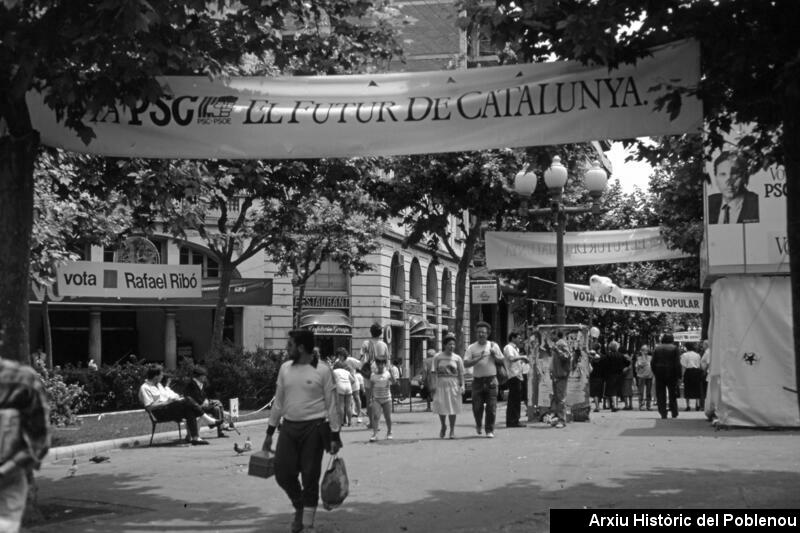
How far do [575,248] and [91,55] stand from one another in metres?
15.6

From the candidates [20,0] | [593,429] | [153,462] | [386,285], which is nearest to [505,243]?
[593,429]

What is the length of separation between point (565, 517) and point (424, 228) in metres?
21.1

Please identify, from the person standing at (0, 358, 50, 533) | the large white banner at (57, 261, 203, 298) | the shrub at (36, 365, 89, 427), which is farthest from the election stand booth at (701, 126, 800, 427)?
the large white banner at (57, 261, 203, 298)

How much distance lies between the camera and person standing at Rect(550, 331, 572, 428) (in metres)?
20.0

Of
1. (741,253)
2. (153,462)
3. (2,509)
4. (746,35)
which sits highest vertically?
(746,35)

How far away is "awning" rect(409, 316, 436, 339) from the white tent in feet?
95.6

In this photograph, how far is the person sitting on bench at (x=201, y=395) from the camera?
17.9 m

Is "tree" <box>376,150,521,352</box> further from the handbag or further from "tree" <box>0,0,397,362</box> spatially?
"tree" <box>0,0,397,362</box>

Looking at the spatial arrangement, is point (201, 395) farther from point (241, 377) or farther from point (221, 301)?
point (221, 301)

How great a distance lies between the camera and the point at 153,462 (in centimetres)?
1455

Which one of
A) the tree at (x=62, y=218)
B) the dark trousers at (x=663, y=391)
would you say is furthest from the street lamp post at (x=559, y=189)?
the tree at (x=62, y=218)

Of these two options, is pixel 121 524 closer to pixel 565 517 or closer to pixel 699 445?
pixel 565 517

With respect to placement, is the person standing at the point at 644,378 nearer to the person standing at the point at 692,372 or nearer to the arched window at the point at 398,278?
the person standing at the point at 692,372

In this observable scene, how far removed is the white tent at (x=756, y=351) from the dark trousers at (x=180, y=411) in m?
9.05
